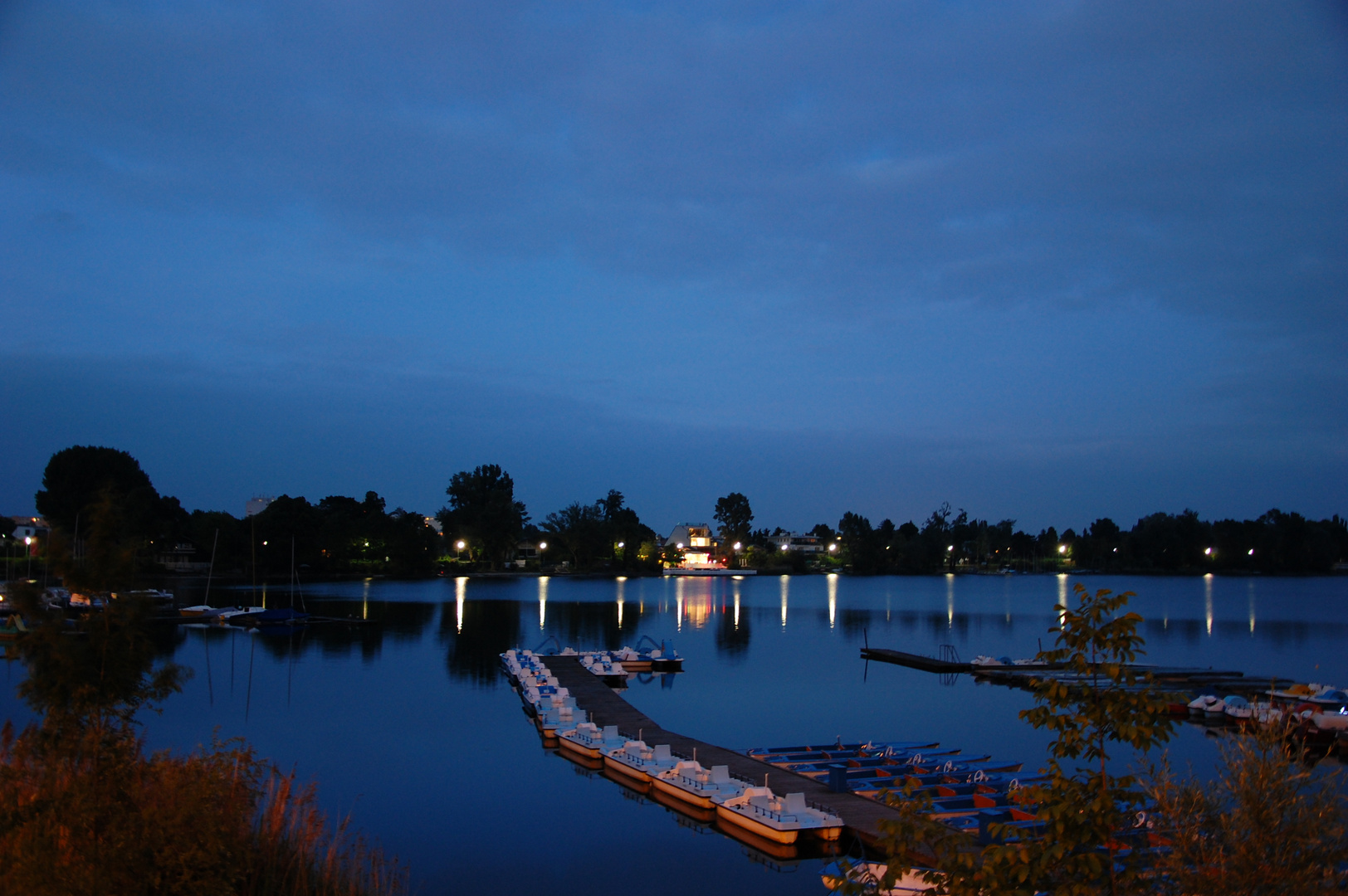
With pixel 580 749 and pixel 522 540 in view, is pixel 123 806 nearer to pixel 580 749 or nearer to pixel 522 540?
pixel 580 749

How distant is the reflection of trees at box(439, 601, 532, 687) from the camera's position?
41.3 metres

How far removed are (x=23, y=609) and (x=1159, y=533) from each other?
169325mm

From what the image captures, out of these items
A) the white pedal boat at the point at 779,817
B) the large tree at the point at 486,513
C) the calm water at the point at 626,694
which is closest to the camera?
the white pedal boat at the point at 779,817

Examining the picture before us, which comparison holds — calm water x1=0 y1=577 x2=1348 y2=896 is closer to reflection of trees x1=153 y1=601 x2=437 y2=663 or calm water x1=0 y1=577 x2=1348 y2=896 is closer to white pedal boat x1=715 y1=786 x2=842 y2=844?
reflection of trees x1=153 y1=601 x2=437 y2=663

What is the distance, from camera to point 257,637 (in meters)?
52.4

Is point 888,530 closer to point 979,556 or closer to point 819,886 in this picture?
point 979,556

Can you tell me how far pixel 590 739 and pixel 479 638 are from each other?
1252 inches

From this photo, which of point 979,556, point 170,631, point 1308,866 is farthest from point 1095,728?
point 979,556

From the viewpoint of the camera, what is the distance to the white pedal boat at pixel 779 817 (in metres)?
16.1

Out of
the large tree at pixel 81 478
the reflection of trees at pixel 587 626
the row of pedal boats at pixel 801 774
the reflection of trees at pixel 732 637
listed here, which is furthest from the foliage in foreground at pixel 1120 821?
the large tree at pixel 81 478

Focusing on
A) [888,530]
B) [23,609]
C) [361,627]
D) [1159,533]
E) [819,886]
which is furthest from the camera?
[888,530]

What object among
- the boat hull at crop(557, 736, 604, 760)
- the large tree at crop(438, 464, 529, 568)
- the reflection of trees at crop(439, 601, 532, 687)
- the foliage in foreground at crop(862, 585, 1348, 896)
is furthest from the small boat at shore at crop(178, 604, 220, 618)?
the large tree at crop(438, 464, 529, 568)

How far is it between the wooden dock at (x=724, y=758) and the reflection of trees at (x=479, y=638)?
20.3ft

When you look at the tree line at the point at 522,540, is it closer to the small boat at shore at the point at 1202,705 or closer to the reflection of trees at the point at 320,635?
the reflection of trees at the point at 320,635
